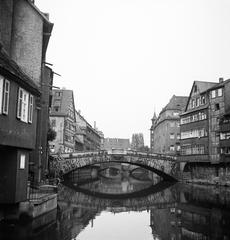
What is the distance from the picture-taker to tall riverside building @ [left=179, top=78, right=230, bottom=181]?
43984 millimetres

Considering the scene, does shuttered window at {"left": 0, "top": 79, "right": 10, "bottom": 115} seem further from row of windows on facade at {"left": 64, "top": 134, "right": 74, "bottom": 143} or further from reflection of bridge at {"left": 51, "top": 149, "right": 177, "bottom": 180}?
row of windows on facade at {"left": 64, "top": 134, "right": 74, "bottom": 143}

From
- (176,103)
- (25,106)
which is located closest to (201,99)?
(176,103)

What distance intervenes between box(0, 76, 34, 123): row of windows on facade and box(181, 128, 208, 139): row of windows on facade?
3435 cm

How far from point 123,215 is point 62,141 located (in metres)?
35.9

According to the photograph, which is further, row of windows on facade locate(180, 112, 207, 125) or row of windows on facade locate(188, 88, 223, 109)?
row of windows on facade locate(180, 112, 207, 125)

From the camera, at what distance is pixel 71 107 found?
63.8 m

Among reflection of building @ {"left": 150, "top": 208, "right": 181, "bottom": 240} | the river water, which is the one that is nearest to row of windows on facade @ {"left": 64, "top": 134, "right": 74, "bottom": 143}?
the river water

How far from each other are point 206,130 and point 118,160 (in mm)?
14230

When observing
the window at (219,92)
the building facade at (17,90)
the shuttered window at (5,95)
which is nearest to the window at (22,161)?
the building facade at (17,90)

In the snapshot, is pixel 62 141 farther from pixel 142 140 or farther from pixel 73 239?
pixel 142 140

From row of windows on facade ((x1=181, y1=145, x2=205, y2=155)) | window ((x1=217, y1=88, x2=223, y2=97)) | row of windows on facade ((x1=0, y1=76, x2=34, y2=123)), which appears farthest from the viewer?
row of windows on facade ((x1=181, y1=145, x2=205, y2=155))

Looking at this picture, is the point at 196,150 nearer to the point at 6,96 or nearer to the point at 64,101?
the point at 64,101

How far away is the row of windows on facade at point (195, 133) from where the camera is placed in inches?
1891

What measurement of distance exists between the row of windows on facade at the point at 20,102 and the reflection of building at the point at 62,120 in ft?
124
